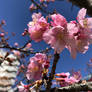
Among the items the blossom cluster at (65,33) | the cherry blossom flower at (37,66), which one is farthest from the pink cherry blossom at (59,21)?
the cherry blossom flower at (37,66)

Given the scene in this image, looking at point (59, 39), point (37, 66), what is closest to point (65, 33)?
point (59, 39)

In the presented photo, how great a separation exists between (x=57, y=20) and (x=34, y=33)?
17 centimetres

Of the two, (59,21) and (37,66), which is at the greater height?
(59,21)

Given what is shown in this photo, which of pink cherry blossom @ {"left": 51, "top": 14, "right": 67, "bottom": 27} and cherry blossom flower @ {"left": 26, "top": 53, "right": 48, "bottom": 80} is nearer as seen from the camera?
pink cherry blossom @ {"left": 51, "top": 14, "right": 67, "bottom": 27}

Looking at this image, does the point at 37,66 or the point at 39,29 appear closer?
the point at 39,29

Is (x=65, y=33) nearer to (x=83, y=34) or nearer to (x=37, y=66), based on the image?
(x=83, y=34)

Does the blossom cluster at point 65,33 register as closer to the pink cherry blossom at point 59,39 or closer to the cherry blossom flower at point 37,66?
the pink cherry blossom at point 59,39

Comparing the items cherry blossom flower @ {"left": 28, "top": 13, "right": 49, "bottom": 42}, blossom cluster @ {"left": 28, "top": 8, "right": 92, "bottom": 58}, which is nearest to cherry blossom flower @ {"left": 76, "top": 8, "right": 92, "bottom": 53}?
blossom cluster @ {"left": 28, "top": 8, "right": 92, "bottom": 58}

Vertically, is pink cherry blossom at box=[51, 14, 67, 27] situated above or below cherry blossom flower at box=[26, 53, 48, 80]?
above

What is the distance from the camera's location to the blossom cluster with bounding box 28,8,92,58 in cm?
75

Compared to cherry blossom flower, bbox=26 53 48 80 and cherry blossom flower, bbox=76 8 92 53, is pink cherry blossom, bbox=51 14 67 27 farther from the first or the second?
cherry blossom flower, bbox=26 53 48 80

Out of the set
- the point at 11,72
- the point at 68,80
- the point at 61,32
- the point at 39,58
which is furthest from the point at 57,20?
the point at 11,72

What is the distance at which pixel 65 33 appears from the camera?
78 centimetres

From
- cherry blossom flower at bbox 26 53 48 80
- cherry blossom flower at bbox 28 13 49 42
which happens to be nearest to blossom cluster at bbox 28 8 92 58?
cherry blossom flower at bbox 28 13 49 42
